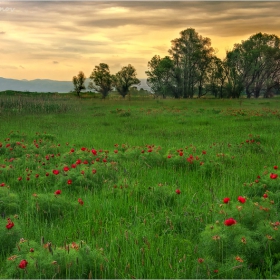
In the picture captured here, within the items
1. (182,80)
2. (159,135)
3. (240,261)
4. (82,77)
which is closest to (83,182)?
(240,261)

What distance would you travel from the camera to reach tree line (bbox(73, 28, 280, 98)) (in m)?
55.4

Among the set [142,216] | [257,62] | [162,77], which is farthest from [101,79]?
[142,216]

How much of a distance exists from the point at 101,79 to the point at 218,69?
3252cm

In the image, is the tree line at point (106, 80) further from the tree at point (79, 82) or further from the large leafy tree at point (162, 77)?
the large leafy tree at point (162, 77)

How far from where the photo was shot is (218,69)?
59812mm

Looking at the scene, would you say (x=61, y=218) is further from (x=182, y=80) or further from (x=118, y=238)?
(x=182, y=80)

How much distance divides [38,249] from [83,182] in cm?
275

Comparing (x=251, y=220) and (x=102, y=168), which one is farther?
(x=102, y=168)

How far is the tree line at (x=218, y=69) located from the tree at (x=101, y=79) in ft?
→ 63.4

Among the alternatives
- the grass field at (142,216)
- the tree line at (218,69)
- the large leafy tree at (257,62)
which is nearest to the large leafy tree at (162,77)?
the tree line at (218,69)

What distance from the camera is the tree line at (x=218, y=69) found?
182 ft

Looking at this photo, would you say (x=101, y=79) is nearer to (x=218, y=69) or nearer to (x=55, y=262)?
(x=218, y=69)

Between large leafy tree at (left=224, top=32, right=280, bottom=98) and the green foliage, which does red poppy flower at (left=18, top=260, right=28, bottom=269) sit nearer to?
the green foliage

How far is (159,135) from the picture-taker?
12922 millimetres
